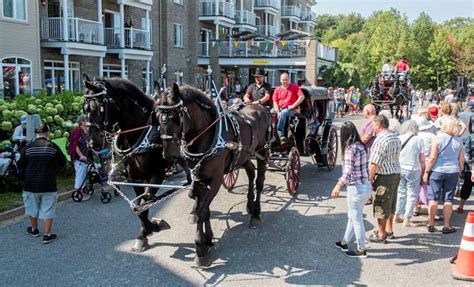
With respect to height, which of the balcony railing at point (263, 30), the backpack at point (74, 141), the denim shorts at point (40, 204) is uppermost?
the balcony railing at point (263, 30)

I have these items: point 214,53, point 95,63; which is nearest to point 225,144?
point 95,63

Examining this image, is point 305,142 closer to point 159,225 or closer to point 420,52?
point 159,225

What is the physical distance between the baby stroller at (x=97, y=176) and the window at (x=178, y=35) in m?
26.0

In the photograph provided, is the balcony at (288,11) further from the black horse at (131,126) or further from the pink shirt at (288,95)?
the black horse at (131,126)

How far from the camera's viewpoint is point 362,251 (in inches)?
253

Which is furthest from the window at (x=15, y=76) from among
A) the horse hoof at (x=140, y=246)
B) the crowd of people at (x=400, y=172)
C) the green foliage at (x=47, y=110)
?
the crowd of people at (x=400, y=172)

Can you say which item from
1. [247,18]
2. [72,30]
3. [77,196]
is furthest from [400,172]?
[247,18]

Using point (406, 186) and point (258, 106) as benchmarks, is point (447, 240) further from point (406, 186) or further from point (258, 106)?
point (258, 106)

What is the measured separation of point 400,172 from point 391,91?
529 inches

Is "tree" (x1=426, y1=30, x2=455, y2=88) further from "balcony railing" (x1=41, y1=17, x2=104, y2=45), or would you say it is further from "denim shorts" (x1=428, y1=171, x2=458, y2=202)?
"denim shorts" (x1=428, y1=171, x2=458, y2=202)

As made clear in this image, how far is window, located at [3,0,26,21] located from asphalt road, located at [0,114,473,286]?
48.7 feet

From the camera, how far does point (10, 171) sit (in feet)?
32.0

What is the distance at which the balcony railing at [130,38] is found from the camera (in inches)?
1075

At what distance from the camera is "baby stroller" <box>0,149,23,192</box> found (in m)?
9.41
